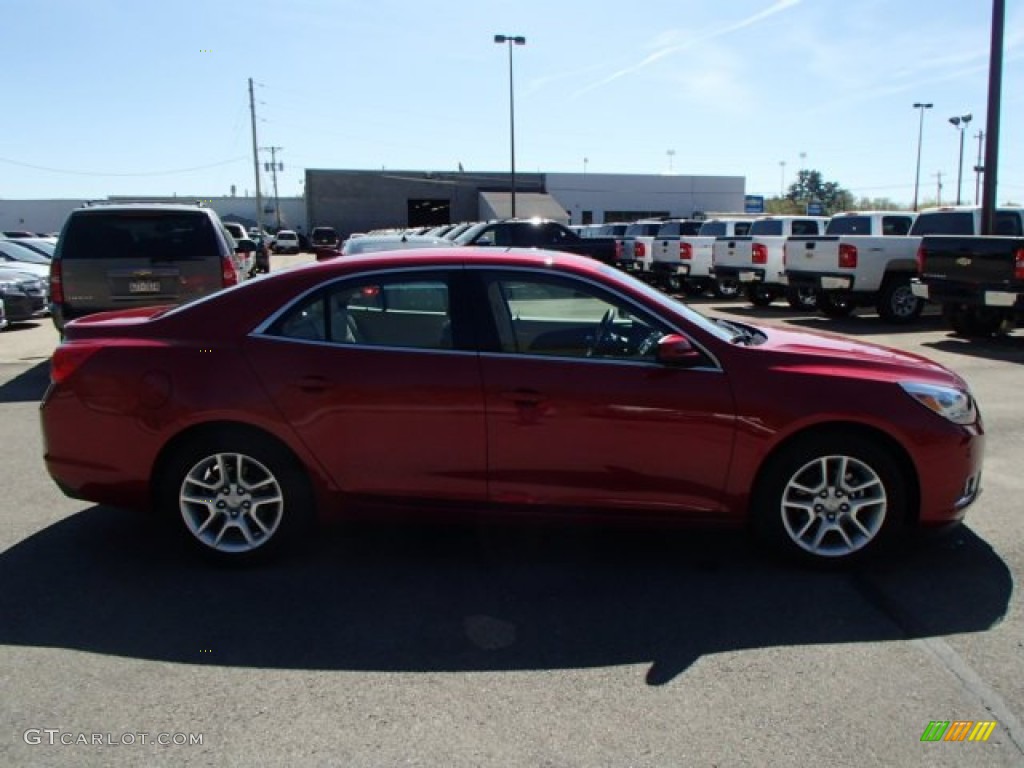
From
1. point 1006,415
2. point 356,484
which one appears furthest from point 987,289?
point 356,484

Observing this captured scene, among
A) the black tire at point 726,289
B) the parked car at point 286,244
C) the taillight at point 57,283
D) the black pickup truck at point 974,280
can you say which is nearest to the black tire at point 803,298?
the black tire at point 726,289

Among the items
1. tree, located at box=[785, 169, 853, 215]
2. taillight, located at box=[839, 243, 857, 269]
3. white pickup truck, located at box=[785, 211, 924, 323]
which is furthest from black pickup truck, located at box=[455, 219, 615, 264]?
tree, located at box=[785, 169, 853, 215]

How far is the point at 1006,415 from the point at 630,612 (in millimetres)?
5668

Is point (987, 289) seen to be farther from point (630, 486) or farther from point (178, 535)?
point (178, 535)

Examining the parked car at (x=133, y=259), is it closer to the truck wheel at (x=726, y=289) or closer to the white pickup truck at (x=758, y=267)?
the white pickup truck at (x=758, y=267)

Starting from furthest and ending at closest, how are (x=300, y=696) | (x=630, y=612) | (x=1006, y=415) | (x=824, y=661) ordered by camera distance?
(x=1006, y=415) < (x=630, y=612) < (x=824, y=661) < (x=300, y=696)

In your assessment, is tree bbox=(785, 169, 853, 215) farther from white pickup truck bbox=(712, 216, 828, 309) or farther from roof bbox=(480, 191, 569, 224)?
white pickup truck bbox=(712, 216, 828, 309)

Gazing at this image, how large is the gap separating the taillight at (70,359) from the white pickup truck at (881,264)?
43.7ft

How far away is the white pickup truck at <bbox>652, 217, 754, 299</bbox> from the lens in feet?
67.1

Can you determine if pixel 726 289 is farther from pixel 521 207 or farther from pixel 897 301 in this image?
pixel 521 207

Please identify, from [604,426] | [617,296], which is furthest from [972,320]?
[604,426]

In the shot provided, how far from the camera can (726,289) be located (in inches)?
800

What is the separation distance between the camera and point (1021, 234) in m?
13.8

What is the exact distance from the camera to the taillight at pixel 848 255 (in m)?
14.6
